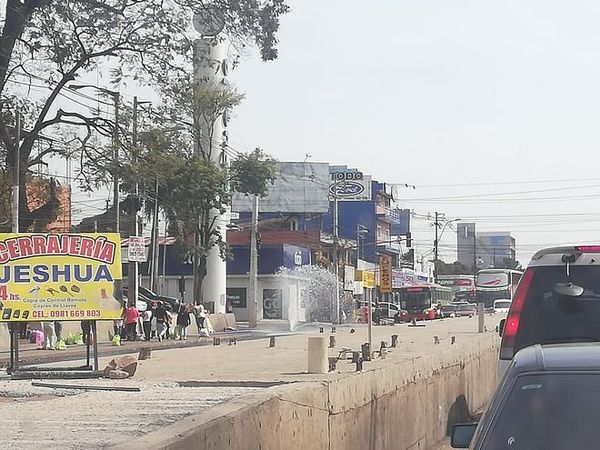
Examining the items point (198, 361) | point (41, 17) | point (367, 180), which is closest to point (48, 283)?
point (198, 361)

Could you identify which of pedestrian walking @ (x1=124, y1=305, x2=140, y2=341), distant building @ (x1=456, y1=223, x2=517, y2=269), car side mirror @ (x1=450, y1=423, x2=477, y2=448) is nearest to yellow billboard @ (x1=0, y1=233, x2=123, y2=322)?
car side mirror @ (x1=450, y1=423, x2=477, y2=448)

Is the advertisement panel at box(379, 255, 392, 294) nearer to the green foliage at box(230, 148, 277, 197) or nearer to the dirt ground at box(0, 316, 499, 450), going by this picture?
the dirt ground at box(0, 316, 499, 450)

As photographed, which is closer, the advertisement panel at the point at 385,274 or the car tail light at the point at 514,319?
the car tail light at the point at 514,319

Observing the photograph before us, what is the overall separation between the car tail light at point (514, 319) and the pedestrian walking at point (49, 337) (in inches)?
1046

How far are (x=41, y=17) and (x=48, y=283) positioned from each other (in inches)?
422

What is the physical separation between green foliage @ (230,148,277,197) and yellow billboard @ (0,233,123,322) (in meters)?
37.5

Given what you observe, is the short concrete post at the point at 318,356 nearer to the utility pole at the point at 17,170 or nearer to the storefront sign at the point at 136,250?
the utility pole at the point at 17,170

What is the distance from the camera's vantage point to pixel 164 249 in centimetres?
6975

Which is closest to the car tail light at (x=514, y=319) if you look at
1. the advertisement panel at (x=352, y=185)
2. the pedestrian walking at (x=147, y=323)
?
the pedestrian walking at (x=147, y=323)

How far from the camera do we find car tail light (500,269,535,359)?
7.56 meters

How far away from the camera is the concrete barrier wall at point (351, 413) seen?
21.8 feet

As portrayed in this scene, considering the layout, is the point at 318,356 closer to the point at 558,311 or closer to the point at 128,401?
the point at 128,401

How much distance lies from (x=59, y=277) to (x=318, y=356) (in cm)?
635

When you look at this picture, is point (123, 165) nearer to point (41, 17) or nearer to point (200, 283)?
point (41, 17)
